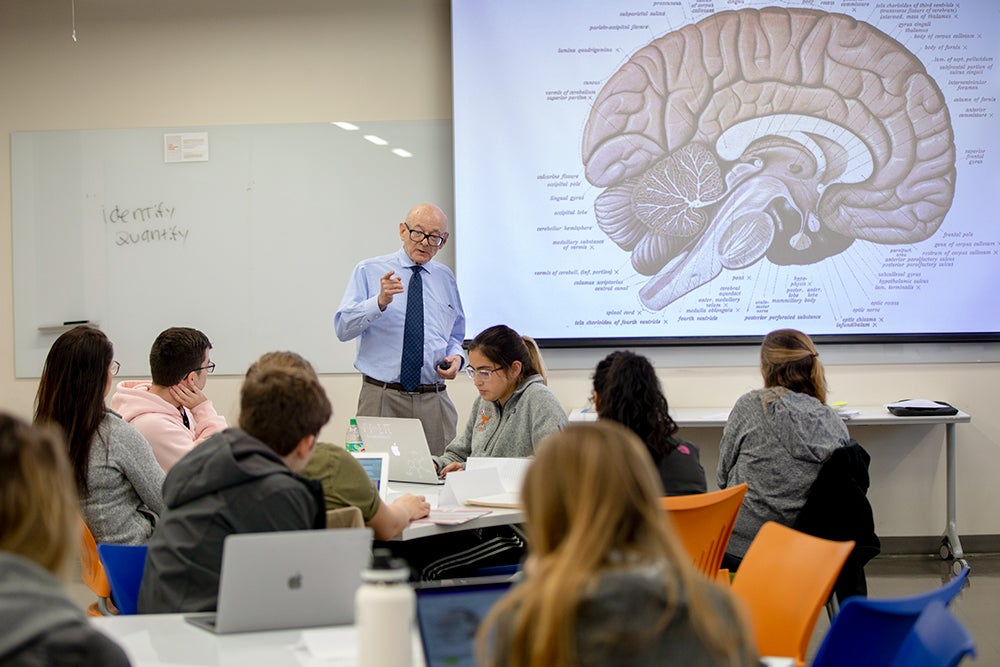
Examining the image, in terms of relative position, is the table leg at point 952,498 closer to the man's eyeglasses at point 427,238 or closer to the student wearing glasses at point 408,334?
the student wearing glasses at point 408,334

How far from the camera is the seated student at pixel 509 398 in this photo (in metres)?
3.88

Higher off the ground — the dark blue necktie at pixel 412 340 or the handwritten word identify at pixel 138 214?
the handwritten word identify at pixel 138 214

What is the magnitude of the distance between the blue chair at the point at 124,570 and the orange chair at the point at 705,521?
137 cm

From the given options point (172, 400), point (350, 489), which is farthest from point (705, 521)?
point (172, 400)

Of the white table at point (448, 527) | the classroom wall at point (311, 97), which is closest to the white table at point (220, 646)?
the white table at point (448, 527)

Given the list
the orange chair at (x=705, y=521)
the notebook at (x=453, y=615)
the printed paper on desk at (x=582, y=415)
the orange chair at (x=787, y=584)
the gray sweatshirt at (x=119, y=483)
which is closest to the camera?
the notebook at (x=453, y=615)

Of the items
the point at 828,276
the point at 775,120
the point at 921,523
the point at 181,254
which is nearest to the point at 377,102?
the point at 181,254

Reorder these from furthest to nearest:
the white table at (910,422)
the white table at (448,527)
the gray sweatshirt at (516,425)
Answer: the white table at (910,422) < the gray sweatshirt at (516,425) < the white table at (448,527)

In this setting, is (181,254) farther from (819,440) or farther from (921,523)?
(921,523)

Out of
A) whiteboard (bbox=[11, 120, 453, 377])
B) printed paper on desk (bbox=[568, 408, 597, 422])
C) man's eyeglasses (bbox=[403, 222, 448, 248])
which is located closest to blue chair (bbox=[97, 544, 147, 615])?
man's eyeglasses (bbox=[403, 222, 448, 248])

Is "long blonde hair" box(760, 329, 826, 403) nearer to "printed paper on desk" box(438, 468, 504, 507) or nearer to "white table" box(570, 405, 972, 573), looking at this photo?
"printed paper on desk" box(438, 468, 504, 507)

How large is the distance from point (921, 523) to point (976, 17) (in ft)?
8.80

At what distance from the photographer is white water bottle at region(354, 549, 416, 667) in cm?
153

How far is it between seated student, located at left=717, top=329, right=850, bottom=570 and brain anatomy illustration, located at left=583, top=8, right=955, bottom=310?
191 cm
